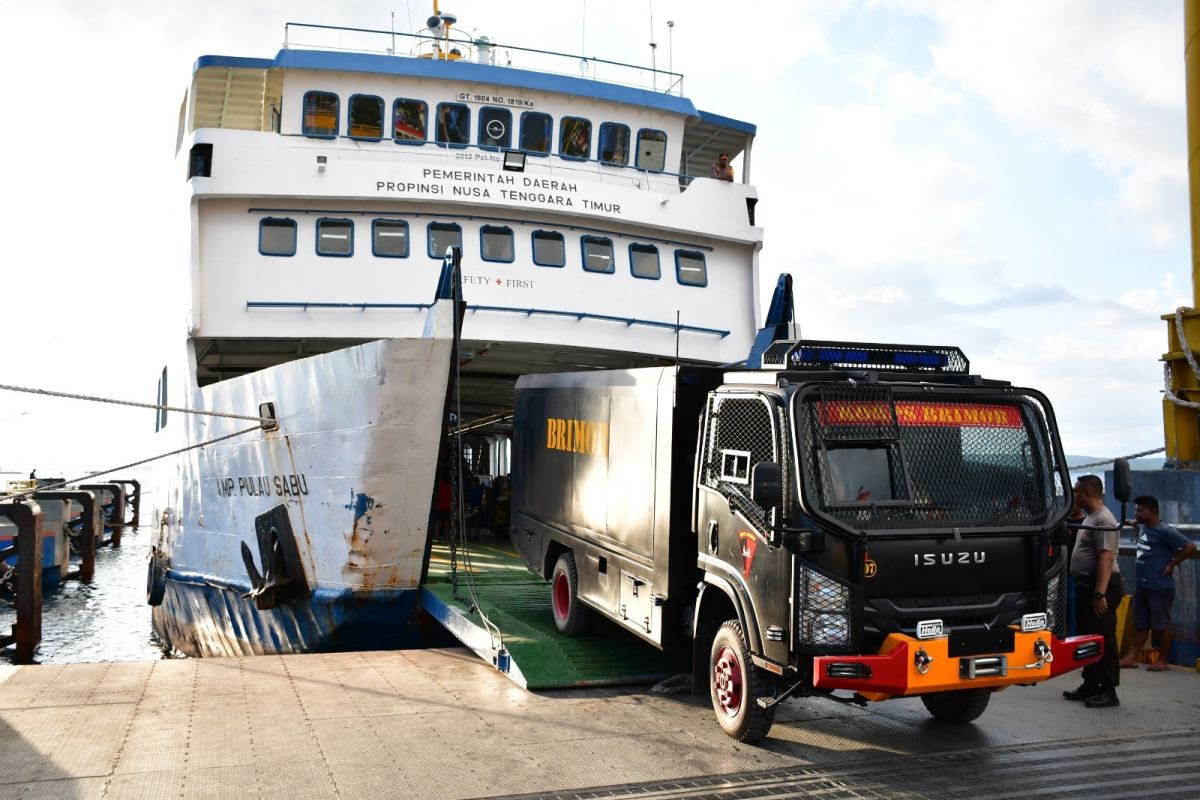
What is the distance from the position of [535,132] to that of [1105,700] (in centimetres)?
1022

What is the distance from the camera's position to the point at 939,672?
209 inches

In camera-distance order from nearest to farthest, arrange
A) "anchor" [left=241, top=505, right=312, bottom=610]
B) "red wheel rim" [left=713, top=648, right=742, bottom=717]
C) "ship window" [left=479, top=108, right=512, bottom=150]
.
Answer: "red wheel rim" [left=713, top=648, right=742, bottom=717] → "anchor" [left=241, top=505, right=312, bottom=610] → "ship window" [left=479, top=108, right=512, bottom=150]

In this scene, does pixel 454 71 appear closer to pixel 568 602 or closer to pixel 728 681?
pixel 568 602

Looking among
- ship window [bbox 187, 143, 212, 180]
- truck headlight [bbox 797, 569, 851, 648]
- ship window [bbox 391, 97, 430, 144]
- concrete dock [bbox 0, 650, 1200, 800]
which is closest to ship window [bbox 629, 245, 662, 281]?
ship window [bbox 391, 97, 430, 144]

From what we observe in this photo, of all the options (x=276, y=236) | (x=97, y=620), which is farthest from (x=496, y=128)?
(x=97, y=620)

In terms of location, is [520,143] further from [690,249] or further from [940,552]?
[940,552]

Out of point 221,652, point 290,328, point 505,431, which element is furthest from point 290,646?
point 505,431

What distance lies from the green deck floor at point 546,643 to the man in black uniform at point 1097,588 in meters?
2.78

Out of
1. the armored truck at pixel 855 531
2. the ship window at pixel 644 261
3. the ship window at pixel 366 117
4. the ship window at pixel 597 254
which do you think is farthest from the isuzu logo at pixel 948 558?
the ship window at pixel 366 117

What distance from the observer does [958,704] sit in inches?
258

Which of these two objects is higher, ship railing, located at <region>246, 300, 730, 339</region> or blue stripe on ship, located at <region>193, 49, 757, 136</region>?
blue stripe on ship, located at <region>193, 49, 757, 136</region>

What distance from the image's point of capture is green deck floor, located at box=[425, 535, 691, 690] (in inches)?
290

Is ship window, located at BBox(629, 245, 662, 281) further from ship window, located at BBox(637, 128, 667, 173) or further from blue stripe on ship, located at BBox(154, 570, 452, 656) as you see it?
blue stripe on ship, located at BBox(154, 570, 452, 656)

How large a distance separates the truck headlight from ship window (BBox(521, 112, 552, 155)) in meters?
9.97
